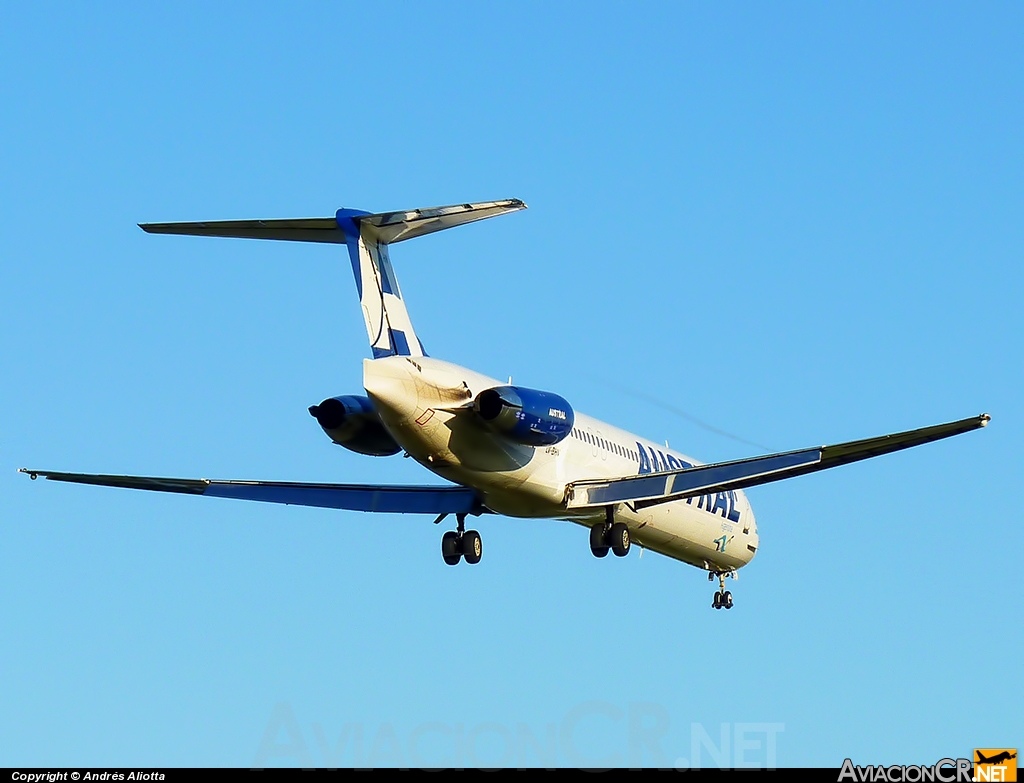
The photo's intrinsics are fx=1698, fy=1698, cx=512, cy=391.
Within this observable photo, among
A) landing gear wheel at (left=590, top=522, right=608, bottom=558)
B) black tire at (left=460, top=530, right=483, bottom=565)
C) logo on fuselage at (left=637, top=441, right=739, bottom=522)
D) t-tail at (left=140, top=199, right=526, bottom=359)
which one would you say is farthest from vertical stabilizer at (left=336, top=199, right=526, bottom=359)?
logo on fuselage at (left=637, top=441, right=739, bottom=522)

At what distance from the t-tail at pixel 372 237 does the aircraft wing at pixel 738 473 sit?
513cm

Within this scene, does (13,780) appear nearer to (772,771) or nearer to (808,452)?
(772,771)

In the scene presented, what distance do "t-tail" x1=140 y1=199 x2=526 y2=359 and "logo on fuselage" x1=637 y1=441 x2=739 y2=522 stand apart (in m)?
7.72

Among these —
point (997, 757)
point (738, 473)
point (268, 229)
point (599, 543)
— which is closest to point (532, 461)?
point (599, 543)

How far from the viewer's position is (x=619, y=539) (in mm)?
34344

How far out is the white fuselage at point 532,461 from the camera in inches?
1180

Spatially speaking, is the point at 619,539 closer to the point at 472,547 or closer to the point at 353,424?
the point at 472,547

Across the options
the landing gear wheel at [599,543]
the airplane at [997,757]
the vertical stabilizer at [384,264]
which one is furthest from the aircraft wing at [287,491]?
the airplane at [997,757]

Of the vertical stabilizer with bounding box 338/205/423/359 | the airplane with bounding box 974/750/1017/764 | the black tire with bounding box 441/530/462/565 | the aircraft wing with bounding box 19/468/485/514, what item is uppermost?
the vertical stabilizer with bounding box 338/205/423/359

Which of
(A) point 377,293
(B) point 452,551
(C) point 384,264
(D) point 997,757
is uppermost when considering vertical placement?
(C) point 384,264

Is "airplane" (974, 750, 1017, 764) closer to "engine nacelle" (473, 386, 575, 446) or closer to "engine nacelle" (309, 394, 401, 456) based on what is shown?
"engine nacelle" (473, 386, 575, 446)

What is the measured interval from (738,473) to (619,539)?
329 cm

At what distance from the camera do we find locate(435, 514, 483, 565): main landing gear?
33.8 m

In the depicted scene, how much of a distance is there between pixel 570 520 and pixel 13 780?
567 inches
